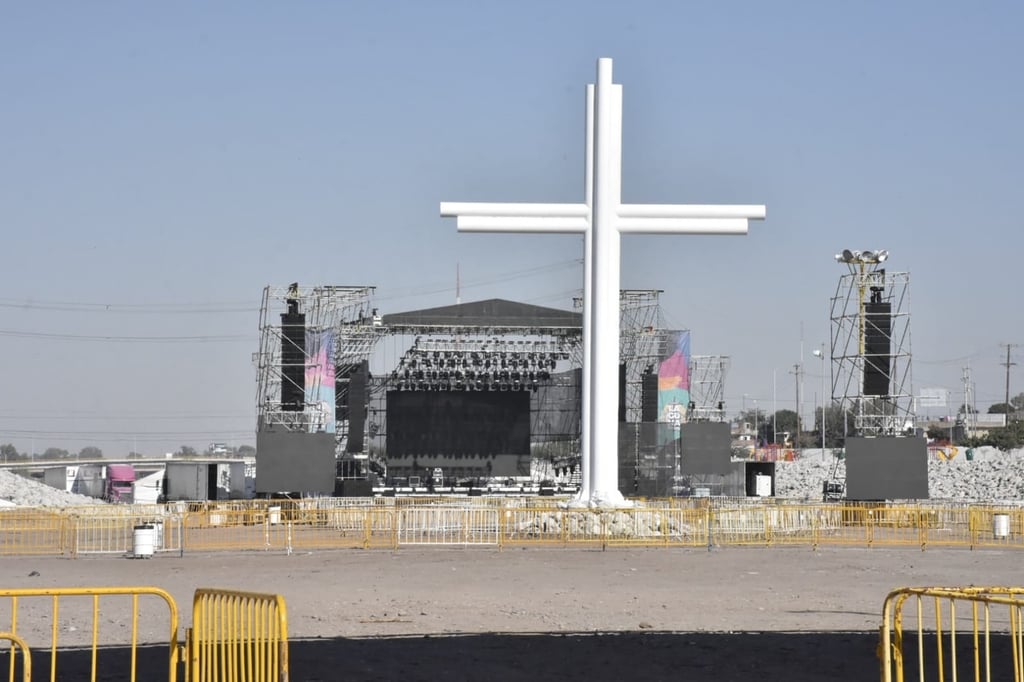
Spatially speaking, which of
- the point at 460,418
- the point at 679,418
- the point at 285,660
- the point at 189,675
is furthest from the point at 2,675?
the point at 679,418

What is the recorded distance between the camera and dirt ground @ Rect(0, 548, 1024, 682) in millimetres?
11977

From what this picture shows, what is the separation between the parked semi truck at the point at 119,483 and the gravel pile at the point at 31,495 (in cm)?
338

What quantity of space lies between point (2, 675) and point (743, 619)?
26.5 ft

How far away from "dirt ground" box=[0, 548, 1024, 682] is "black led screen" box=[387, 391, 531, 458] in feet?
72.7

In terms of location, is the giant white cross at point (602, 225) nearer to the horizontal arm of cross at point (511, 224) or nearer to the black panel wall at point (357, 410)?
the horizontal arm of cross at point (511, 224)

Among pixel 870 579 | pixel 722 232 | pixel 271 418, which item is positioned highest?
pixel 722 232

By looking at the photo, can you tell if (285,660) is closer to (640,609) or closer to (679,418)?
(640,609)

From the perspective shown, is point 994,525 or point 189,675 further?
point 994,525

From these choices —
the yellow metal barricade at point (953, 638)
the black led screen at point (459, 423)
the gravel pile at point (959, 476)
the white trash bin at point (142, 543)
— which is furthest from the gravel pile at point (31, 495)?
the yellow metal barricade at point (953, 638)

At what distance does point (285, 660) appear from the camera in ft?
24.7

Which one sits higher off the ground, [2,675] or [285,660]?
[285,660]

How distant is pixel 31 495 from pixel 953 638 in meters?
53.0

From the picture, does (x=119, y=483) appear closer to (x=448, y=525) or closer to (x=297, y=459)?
(x=297, y=459)

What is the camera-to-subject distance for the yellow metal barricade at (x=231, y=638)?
8109 millimetres
